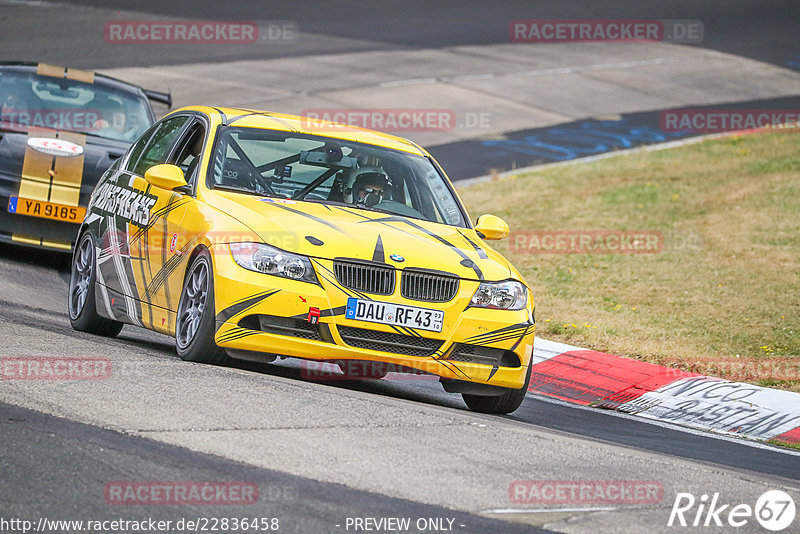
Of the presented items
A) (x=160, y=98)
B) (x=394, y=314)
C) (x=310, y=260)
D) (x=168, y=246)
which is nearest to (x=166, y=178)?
(x=168, y=246)

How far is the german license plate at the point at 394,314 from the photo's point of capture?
24.0 feet

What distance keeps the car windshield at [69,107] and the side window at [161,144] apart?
11.9ft

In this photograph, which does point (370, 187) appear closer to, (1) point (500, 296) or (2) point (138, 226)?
(1) point (500, 296)

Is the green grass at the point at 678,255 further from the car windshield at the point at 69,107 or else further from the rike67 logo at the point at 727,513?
the car windshield at the point at 69,107

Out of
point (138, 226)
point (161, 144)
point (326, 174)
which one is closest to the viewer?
point (326, 174)

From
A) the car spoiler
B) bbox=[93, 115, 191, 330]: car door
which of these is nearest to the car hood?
bbox=[93, 115, 191, 330]: car door

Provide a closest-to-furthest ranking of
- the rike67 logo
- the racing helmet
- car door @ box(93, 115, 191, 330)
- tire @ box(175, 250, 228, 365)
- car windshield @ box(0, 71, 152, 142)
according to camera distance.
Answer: the rike67 logo < tire @ box(175, 250, 228, 365) < car door @ box(93, 115, 191, 330) < the racing helmet < car windshield @ box(0, 71, 152, 142)

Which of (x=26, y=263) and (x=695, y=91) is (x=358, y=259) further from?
(x=695, y=91)

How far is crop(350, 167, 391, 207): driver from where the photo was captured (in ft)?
27.9

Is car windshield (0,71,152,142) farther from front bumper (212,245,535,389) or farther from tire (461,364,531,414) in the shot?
tire (461,364,531,414)

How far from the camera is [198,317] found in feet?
24.8

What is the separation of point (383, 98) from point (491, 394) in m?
18.9

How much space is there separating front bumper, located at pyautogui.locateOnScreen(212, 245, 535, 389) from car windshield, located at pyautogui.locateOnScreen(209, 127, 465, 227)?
105 cm

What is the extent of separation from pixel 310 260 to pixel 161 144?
241 centimetres
